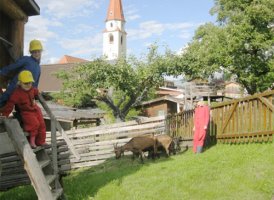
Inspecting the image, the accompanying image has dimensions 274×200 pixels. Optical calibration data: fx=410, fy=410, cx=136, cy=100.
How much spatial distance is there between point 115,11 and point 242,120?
123m

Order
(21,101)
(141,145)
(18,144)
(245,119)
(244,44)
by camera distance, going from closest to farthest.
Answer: (18,144) → (21,101) → (245,119) → (141,145) → (244,44)

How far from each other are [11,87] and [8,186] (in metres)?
2.22

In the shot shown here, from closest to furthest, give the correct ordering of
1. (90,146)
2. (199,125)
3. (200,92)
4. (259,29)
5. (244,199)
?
(244,199) → (199,125) → (90,146) → (259,29) → (200,92)

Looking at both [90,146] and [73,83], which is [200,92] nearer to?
[73,83]

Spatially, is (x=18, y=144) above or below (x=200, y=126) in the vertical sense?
below

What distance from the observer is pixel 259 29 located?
34875 mm

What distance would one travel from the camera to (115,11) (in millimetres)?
131375

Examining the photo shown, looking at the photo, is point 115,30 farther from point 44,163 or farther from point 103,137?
point 44,163

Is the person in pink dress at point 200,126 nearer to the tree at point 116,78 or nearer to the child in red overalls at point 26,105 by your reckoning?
the child in red overalls at point 26,105

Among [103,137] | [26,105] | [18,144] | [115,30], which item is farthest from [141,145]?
[115,30]

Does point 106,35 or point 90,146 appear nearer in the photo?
point 90,146

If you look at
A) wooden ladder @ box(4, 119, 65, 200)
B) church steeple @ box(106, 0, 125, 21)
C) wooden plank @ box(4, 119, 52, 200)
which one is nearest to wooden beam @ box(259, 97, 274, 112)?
wooden ladder @ box(4, 119, 65, 200)

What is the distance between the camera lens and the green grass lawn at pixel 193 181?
7.94 meters

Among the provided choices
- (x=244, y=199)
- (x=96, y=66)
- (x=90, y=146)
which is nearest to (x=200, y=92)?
(x=96, y=66)
